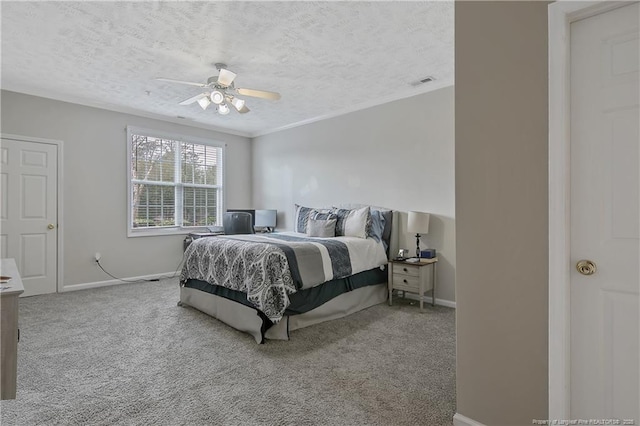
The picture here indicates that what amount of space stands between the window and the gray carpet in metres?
2.06

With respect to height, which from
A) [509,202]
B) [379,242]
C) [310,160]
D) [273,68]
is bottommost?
[379,242]

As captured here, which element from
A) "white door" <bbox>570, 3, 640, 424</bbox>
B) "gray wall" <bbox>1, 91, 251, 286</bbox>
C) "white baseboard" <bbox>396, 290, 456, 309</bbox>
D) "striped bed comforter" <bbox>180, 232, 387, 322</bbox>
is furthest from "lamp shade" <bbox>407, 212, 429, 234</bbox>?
"gray wall" <bbox>1, 91, 251, 286</bbox>

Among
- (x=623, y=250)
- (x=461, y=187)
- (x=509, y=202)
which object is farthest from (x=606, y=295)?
(x=461, y=187)

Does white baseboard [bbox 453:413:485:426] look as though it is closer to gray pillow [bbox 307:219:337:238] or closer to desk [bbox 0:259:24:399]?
desk [bbox 0:259:24:399]

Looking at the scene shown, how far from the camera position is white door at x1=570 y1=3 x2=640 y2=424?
1.29m

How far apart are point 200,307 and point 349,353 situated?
5.87ft

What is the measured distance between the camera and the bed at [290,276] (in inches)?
113

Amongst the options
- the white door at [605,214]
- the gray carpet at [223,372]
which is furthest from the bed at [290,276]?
the white door at [605,214]

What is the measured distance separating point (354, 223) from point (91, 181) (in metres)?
3.73

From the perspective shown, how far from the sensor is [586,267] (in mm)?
1384

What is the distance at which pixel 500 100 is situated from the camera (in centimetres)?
156

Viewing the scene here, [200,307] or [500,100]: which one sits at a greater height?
[500,100]

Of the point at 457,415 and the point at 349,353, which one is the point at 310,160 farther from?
the point at 457,415

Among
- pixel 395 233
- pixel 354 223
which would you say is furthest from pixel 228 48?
pixel 395 233
